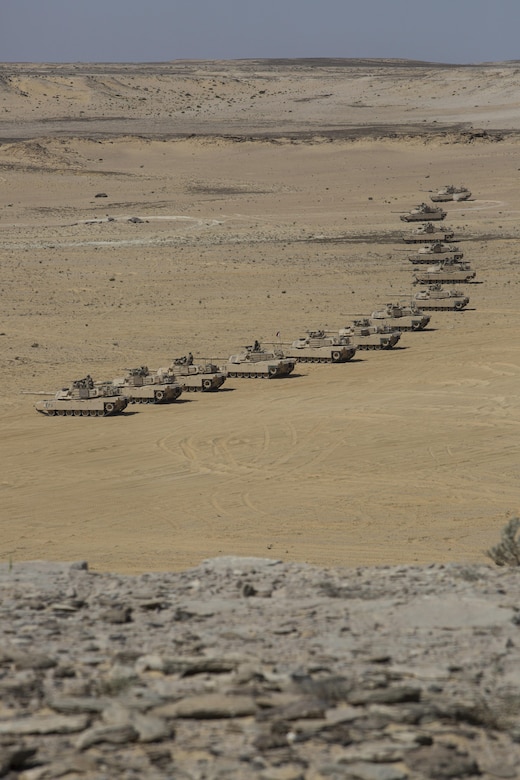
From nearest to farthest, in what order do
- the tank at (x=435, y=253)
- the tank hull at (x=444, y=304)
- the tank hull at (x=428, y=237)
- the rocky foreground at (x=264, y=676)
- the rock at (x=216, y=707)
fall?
the rocky foreground at (x=264, y=676)
the rock at (x=216, y=707)
the tank hull at (x=444, y=304)
the tank at (x=435, y=253)
the tank hull at (x=428, y=237)

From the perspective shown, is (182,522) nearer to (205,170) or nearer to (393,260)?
(393,260)

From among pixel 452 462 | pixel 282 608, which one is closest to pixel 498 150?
pixel 452 462

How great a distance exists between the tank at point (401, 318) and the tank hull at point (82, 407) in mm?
12054

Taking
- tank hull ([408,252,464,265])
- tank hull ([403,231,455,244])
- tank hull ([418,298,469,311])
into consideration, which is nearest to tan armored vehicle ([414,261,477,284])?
tank hull ([408,252,464,265])

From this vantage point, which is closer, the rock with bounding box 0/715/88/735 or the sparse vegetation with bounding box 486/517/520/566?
the rock with bounding box 0/715/88/735

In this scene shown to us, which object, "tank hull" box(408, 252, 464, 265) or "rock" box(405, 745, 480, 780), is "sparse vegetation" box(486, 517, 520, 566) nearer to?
"rock" box(405, 745, 480, 780)

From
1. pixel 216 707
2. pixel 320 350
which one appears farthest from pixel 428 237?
pixel 216 707

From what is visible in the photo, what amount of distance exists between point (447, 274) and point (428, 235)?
7.64m

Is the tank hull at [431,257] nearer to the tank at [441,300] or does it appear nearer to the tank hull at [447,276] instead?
the tank hull at [447,276]

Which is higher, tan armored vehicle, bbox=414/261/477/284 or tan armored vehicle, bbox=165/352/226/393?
tan armored vehicle, bbox=414/261/477/284

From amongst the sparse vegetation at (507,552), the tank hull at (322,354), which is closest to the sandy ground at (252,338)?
the tank hull at (322,354)

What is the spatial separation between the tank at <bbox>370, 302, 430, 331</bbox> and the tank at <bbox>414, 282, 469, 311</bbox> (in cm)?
291

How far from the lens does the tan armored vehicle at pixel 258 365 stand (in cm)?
3038

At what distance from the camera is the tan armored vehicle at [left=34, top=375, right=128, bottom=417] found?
26219mm
